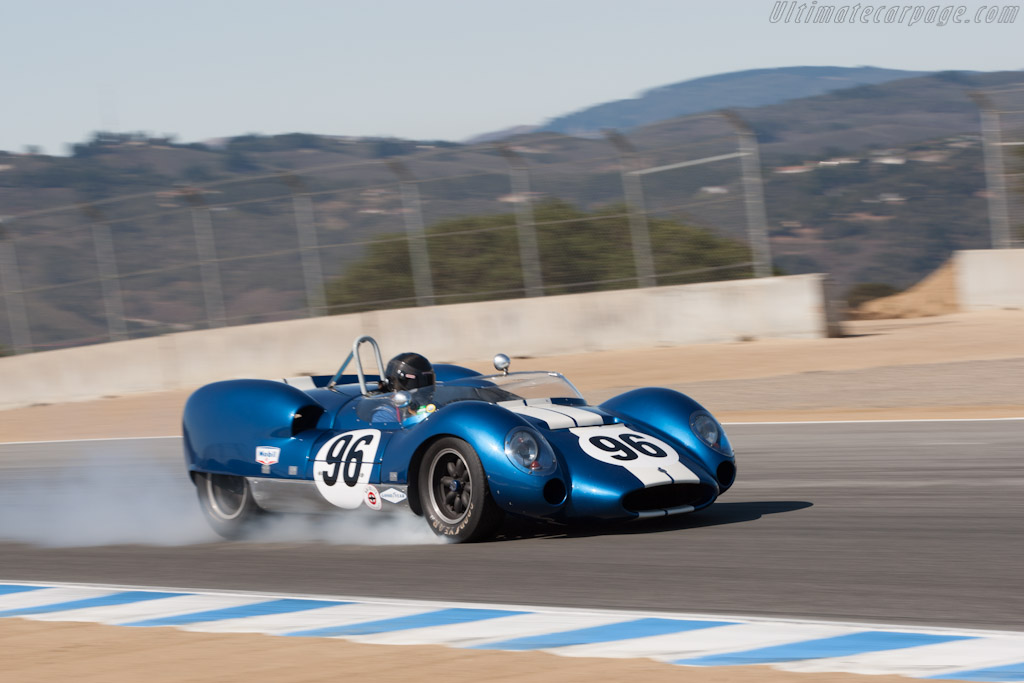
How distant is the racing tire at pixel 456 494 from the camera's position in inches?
246

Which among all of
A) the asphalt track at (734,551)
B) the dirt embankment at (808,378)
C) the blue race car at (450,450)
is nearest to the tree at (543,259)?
the dirt embankment at (808,378)

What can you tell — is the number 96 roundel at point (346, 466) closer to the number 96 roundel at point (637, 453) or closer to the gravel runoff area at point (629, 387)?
the number 96 roundel at point (637, 453)

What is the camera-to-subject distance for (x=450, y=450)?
6.41 metres

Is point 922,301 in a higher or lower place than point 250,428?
lower

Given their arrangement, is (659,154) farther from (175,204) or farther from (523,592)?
(523,592)

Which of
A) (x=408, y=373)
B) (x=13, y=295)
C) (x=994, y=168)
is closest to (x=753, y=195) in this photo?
(x=994, y=168)

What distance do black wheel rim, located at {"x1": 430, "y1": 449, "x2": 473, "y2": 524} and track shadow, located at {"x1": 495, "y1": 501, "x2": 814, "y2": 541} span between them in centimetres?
26

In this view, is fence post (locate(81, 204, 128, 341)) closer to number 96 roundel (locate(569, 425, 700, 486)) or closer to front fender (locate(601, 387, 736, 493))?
front fender (locate(601, 387, 736, 493))

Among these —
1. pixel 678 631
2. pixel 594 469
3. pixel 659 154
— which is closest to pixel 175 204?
pixel 659 154

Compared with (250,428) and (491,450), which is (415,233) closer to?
(250,428)

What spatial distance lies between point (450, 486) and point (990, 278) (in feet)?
48.0

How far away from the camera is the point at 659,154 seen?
17.5 metres

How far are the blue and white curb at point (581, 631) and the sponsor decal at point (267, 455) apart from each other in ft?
5.02

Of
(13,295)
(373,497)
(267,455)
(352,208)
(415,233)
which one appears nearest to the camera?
(373,497)
